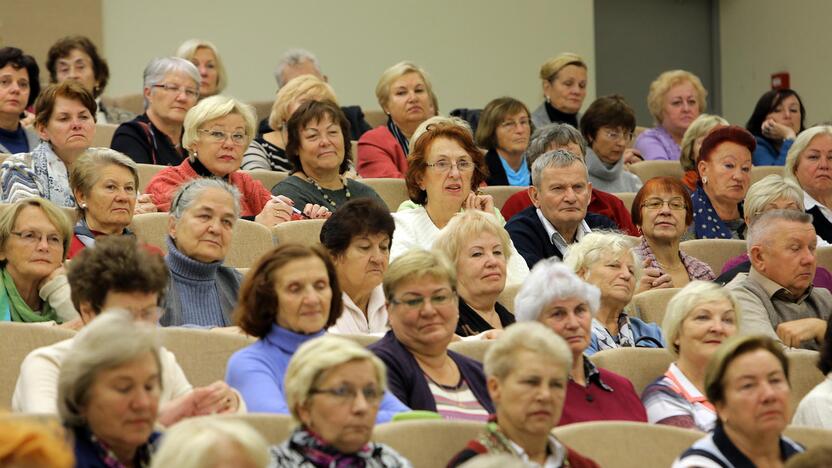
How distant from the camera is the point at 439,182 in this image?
4.94m

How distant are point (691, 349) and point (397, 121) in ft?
9.43

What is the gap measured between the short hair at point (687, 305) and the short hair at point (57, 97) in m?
2.29

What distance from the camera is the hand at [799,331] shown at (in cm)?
421

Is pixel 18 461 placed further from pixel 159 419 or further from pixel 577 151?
pixel 577 151

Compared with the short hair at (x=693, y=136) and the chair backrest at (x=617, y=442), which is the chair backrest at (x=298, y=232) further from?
the short hair at (x=693, y=136)

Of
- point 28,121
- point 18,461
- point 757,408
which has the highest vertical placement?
point 28,121

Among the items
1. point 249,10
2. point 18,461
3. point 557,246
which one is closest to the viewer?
point 18,461

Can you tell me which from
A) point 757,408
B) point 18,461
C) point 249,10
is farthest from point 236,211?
point 249,10

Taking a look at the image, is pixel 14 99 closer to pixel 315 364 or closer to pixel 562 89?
pixel 562 89

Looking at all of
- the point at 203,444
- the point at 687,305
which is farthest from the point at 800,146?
the point at 203,444

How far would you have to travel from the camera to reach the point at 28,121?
607 centimetres

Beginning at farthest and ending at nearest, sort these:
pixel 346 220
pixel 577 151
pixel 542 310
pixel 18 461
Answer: pixel 577 151 → pixel 346 220 → pixel 542 310 → pixel 18 461

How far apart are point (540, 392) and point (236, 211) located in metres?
1.50

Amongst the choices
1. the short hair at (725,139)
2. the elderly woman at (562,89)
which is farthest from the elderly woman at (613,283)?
the elderly woman at (562,89)
